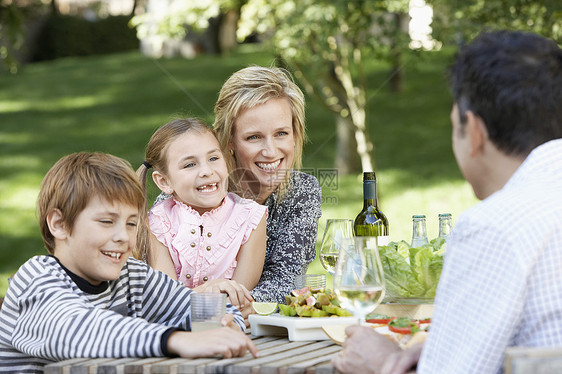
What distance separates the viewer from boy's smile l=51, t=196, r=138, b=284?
2420mm

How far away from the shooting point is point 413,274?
268cm

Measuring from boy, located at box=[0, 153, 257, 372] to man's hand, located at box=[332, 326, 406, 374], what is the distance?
292 mm

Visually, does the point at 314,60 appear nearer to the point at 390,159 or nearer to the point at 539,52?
the point at 390,159

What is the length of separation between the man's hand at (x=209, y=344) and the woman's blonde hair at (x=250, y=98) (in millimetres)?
1665

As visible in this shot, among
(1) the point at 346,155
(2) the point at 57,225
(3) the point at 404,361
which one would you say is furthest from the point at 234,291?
(1) the point at 346,155

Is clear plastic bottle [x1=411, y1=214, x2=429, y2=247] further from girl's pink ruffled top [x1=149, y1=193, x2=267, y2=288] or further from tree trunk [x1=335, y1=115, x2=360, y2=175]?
tree trunk [x1=335, y1=115, x2=360, y2=175]

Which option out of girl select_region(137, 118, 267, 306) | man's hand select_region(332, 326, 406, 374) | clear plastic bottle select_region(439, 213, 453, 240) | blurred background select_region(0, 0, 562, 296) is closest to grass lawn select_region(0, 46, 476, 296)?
blurred background select_region(0, 0, 562, 296)

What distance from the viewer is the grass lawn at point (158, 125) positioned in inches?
389

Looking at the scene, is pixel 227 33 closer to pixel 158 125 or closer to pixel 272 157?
pixel 158 125

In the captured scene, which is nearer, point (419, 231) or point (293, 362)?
point (293, 362)

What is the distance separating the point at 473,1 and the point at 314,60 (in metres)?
1.63

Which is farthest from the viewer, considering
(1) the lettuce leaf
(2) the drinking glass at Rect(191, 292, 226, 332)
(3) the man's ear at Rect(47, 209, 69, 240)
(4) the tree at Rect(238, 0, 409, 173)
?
(4) the tree at Rect(238, 0, 409, 173)

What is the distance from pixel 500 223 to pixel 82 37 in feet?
77.6

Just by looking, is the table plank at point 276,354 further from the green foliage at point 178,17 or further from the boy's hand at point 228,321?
the green foliage at point 178,17
